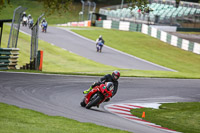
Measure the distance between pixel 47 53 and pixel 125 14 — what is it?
2939cm

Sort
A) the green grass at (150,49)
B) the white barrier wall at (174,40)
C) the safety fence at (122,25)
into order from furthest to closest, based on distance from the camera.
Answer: the safety fence at (122,25) < the white barrier wall at (174,40) < the green grass at (150,49)

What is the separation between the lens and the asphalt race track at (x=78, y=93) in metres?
10.9

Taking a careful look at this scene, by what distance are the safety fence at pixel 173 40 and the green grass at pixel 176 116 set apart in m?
26.6

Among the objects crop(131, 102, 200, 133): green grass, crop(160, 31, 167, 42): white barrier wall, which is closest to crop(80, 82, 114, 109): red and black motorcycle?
crop(131, 102, 200, 133): green grass

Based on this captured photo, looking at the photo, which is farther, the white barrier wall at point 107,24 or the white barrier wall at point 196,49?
the white barrier wall at point 107,24

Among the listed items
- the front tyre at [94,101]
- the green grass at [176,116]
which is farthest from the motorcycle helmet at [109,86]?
the green grass at [176,116]

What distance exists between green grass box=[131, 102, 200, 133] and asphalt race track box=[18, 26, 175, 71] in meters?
16.3

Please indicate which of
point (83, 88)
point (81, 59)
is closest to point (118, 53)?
point (81, 59)

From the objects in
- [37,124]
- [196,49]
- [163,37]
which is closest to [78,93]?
[37,124]

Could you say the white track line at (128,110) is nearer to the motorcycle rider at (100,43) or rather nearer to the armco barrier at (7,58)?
the armco barrier at (7,58)

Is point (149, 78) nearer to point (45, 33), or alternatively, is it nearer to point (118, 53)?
point (118, 53)

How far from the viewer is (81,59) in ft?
105

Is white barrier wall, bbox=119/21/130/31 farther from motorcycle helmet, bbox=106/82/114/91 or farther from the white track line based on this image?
motorcycle helmet, bbox=106/82/114/91

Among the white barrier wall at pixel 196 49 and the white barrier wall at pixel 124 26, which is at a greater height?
the white barrier wall at pixel 124 26
